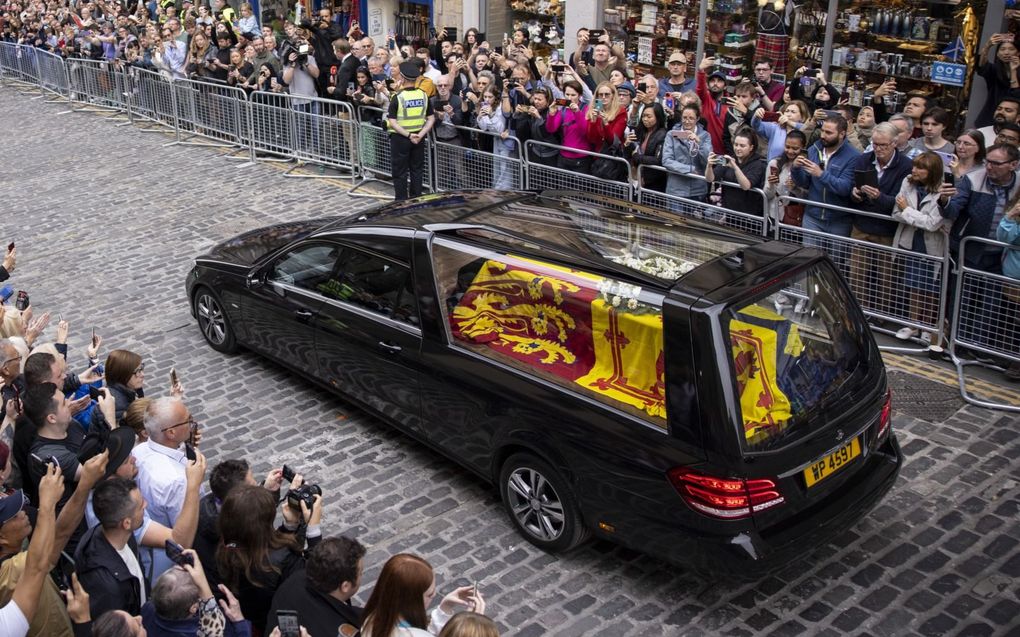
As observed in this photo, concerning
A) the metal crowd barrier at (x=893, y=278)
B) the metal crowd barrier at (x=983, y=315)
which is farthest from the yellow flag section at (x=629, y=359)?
the metal crowd barrier at (x=983, y=315)

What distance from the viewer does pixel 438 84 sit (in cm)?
1299

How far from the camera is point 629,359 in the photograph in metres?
5.53

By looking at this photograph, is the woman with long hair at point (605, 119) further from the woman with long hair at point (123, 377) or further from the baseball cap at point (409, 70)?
the woman with long hair at point (123, 377)

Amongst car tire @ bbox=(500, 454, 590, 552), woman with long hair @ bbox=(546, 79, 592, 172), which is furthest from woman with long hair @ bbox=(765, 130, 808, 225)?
car tire @ bbox=(500, 454, 590, 552)

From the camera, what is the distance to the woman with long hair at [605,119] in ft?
35.0

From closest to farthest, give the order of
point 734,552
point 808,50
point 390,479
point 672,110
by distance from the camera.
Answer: point 734,552
point 390,479
point 672,110
point 808,50

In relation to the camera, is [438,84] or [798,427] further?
[438,84]

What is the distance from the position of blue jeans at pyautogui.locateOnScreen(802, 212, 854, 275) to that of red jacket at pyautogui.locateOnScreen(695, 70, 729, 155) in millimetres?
1732

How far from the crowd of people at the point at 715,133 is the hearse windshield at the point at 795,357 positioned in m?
2.70

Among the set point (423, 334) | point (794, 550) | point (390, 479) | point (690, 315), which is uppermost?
point (690, 315)

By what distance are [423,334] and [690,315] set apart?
2.03m

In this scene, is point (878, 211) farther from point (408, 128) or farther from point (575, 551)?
point (408, 128)

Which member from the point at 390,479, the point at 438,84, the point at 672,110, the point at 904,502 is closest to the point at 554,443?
the point at 390,479

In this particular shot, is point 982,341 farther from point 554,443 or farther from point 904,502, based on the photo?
point 554,443
